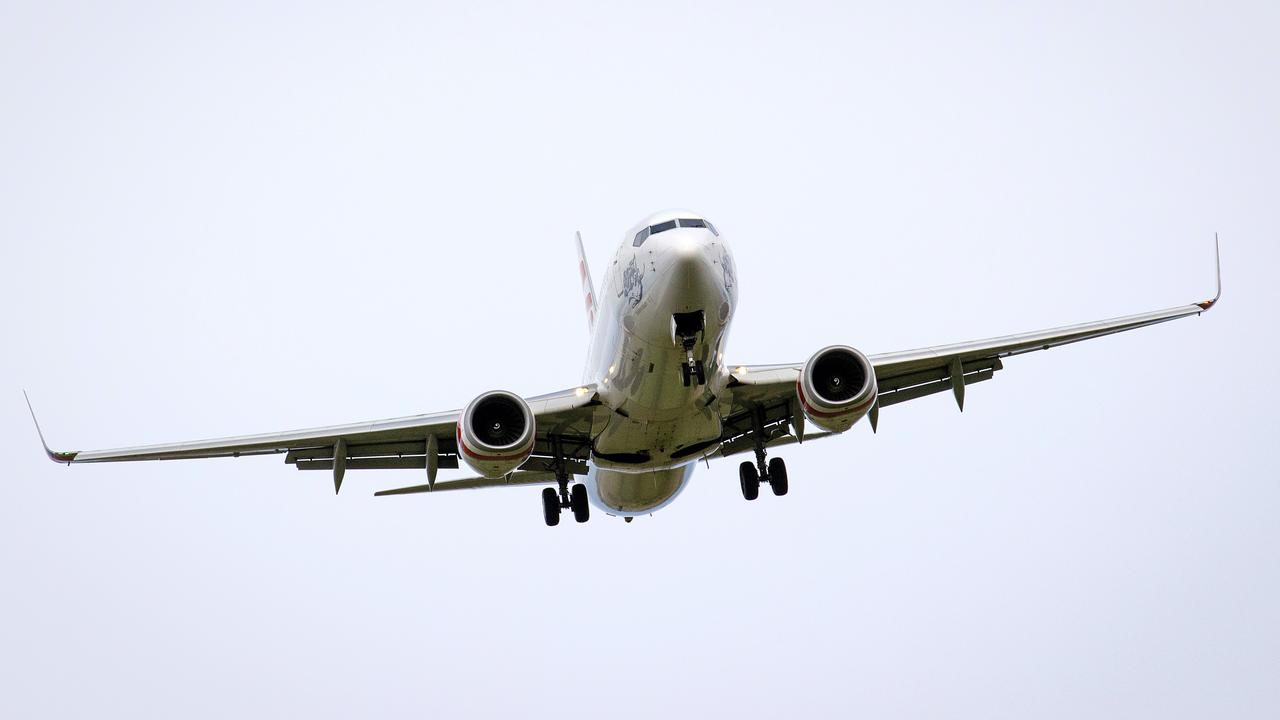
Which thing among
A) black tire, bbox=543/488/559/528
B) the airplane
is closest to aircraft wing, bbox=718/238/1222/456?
the airplane

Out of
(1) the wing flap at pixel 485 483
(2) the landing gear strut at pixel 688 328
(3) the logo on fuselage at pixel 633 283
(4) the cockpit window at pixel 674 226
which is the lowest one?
(1) the wing flap at pixel 485 483

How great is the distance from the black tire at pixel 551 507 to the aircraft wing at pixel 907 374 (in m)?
3.65

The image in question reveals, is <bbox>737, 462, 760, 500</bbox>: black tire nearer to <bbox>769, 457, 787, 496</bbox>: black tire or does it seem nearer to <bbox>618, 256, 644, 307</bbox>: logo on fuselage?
<bbox>769, 457, 787, 496</bbox>: black tire

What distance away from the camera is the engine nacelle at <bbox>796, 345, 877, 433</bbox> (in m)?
22.5

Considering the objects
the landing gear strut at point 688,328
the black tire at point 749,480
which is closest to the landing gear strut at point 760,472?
the black tire at point 749,480

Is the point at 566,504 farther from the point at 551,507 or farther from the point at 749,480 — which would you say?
the point at 749,480

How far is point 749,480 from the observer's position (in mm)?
27094

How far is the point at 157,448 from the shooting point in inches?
972

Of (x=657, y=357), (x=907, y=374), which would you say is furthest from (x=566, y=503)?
(x=907, y=374)

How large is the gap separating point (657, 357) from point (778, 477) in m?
5.62

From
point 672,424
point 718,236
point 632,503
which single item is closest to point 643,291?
point 718,236

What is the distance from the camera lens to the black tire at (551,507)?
88.0 feet

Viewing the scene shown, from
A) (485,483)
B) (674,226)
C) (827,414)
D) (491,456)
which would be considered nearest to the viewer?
(674,226)

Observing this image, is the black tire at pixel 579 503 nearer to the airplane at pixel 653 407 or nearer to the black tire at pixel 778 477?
the airplane at pixel 653 407
